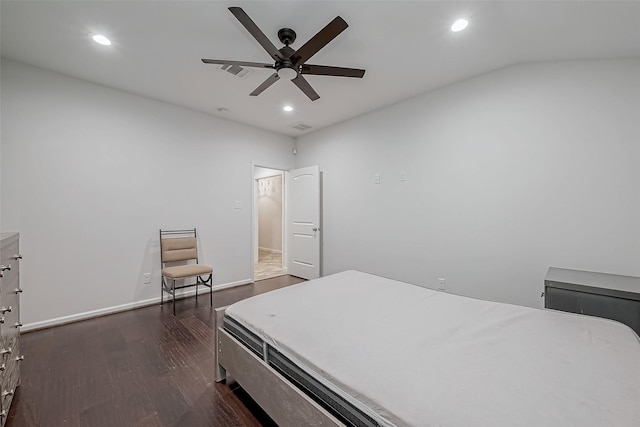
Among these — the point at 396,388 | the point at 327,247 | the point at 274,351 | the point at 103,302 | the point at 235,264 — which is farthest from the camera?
the point at 327,247

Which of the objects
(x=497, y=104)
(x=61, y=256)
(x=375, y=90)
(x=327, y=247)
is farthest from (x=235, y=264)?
(x=497, y=104)

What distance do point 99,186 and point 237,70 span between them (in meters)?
2.13

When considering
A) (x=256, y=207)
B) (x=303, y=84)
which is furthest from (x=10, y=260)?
(x=256, y=207)

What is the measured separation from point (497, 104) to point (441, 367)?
2.77m

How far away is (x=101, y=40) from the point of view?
221cm

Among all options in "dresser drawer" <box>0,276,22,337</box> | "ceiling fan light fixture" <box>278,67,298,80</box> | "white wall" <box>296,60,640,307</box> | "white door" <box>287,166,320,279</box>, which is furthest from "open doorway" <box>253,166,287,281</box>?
"dresser drawer" <box>0,276,22,337</box>

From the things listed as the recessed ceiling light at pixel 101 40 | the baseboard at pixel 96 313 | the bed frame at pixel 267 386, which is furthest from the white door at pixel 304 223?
the recessed ceiling light at pixel 101 40

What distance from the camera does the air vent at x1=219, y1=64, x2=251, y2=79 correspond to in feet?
8.48

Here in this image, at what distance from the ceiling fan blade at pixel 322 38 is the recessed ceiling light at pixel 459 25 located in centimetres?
101

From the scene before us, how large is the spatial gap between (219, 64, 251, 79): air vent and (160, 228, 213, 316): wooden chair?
2232 millimetres

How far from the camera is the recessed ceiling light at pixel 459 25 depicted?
1951 millimetres

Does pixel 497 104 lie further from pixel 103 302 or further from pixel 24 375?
pixel 103 302

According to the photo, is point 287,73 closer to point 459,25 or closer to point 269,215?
point 459,25

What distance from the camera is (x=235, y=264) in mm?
4211
